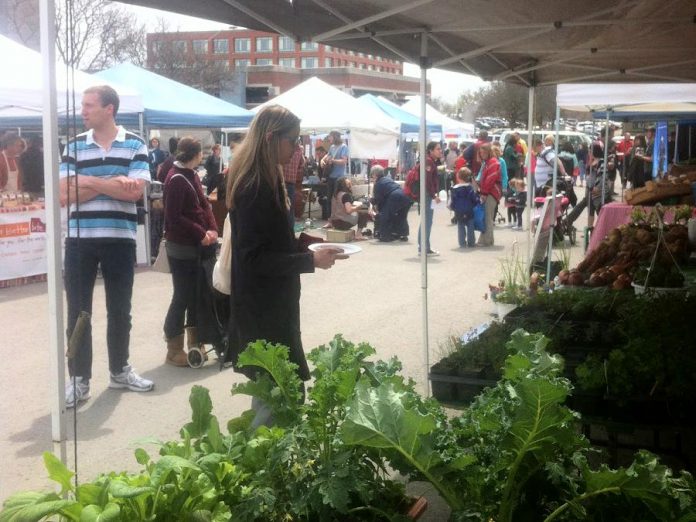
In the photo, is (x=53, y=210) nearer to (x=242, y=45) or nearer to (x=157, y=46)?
(x=157, y=46)

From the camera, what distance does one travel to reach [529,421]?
2.12m

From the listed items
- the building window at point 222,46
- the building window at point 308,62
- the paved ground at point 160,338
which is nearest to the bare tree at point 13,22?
the paved ground at point 160,338

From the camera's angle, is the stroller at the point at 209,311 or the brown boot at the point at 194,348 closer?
the stroller at the point at 209,311

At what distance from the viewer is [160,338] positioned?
776 cm

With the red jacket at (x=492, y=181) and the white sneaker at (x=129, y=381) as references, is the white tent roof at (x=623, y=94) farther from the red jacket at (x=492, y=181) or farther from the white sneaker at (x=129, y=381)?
the white sneaker at (x=129, y=381)

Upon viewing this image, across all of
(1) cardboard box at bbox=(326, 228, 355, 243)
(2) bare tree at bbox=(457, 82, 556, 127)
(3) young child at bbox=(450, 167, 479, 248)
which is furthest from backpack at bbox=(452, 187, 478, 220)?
(2) bare tree at bbox=(457, 82, 556, 127)

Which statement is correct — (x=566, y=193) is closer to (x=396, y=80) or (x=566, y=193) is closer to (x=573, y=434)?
(x=573, y=434)

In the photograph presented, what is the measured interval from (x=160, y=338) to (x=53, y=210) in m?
5.34

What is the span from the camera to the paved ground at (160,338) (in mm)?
4992

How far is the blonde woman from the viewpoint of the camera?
3.44 metres

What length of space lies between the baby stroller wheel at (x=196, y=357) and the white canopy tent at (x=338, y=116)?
451 inches

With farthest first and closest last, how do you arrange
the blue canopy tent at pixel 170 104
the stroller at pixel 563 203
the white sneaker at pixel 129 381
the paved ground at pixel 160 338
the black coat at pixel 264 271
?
the blue canopy tent at pixel 170 104
the stroller at pixel 563 203
the white sneaker at pixel 129 381
the paved ground at pixel 160 338
the black coat at pixel 264 271

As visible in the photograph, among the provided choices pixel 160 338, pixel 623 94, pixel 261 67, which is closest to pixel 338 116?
pixel 623 94

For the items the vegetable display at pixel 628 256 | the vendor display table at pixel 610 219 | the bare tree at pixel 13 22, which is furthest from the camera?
the bare tree at pixel 13 22
